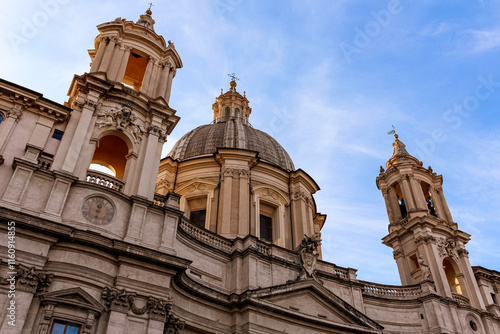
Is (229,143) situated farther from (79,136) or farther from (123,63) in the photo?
(79,136)

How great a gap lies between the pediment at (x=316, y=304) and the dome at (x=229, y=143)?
1084 cm

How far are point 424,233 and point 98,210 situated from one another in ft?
66.1

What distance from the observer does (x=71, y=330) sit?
44.7 feet

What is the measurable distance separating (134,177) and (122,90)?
164 inches

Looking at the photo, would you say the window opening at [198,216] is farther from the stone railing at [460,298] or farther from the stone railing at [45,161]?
the stone railing at [460,298]

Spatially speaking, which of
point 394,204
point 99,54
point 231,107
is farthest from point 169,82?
point 394,204

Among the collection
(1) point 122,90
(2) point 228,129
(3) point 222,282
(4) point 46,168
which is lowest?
(3) point 222,282

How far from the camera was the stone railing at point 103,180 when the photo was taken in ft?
56.8

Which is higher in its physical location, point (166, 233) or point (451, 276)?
point (451, 276)

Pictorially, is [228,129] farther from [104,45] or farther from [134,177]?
[134,177]

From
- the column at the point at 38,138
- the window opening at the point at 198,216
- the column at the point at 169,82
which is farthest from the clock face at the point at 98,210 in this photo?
the window opening at the point at 198,216

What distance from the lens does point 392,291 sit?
24594mm

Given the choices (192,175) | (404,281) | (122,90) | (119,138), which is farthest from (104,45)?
(404,281)

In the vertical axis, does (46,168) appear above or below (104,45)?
below
